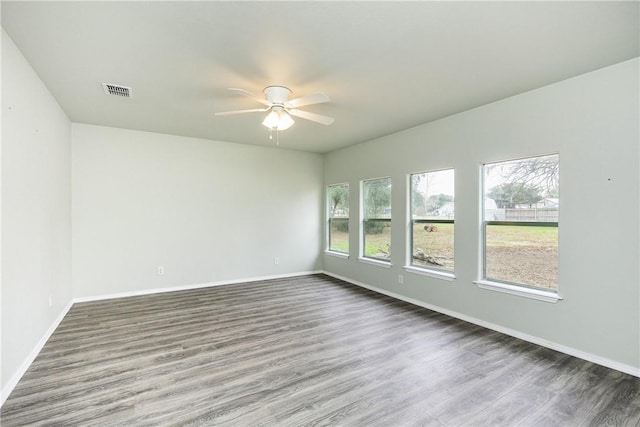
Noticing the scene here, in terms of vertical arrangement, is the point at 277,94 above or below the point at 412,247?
above

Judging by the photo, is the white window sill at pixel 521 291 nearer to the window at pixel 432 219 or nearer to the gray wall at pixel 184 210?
the window at pixel 432 219

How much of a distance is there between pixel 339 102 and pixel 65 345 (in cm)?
384

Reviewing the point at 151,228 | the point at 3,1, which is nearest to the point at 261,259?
the point at 151,228

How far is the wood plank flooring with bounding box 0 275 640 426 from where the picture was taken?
2.00 m

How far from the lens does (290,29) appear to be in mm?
2119

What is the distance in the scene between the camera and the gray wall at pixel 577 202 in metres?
2.55

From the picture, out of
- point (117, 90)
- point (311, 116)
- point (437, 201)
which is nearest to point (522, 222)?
point (437, 201)

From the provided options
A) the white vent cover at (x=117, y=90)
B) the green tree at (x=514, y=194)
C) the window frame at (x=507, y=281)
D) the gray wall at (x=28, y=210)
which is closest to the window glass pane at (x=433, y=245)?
the window frame at (x=507, y=281)

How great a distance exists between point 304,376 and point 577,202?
296cm

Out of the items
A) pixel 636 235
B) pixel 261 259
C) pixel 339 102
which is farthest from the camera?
pixel 261 259

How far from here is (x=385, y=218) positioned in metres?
5.15

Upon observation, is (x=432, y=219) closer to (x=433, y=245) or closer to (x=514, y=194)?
(x=433, y=245)

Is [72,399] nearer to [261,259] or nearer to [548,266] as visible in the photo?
[261,259]

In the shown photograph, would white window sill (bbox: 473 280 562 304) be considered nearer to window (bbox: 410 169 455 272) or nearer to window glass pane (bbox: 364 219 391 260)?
window (bbox: 410 169 455 272)
